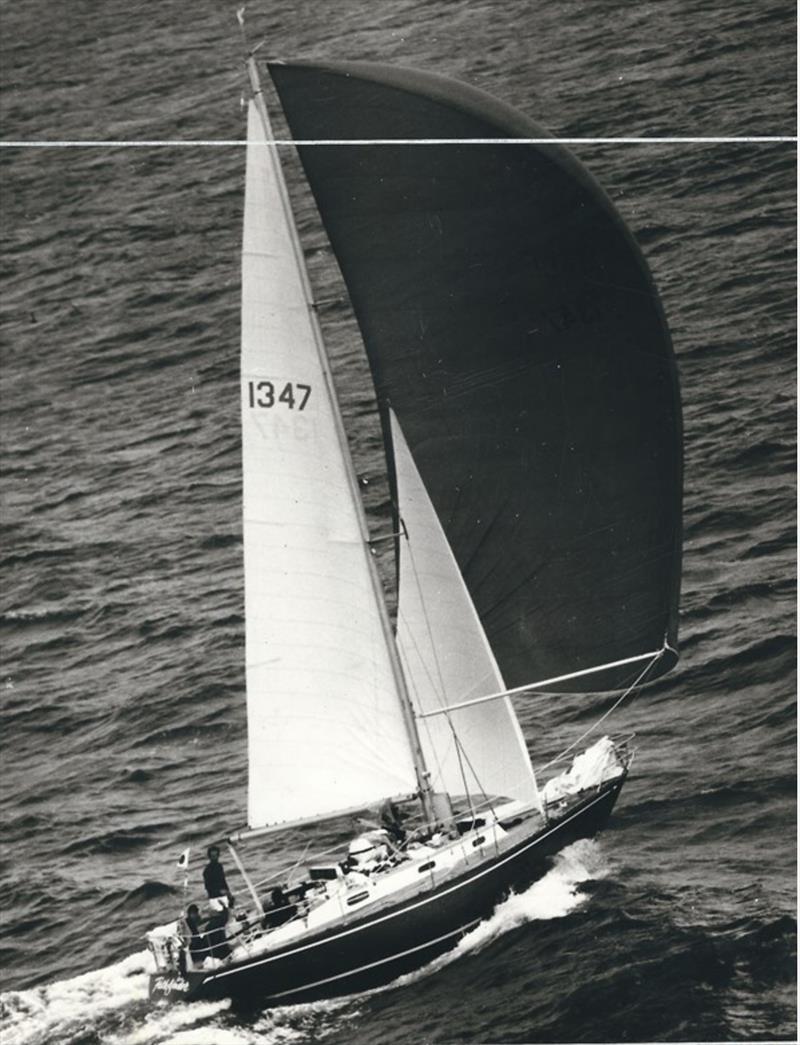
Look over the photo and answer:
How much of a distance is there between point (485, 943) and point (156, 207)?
2150cm

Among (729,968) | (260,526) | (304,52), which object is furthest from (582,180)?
(304,52)

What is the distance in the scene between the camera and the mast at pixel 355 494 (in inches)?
822

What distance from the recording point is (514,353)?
21516mm

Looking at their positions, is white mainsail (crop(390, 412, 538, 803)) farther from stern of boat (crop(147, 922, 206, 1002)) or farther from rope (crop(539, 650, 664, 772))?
stern of boat (crop(147, 922, 206, 1002))

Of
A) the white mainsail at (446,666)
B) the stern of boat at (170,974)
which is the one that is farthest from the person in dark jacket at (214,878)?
the white mainsail at (446,666)

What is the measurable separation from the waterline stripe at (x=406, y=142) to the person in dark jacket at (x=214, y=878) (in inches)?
329

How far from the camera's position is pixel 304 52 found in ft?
118

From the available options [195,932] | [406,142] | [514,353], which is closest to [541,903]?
[195,932]

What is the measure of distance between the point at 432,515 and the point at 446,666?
1.89m

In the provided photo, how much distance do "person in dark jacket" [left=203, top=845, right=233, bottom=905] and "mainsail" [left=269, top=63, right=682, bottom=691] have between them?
418cm

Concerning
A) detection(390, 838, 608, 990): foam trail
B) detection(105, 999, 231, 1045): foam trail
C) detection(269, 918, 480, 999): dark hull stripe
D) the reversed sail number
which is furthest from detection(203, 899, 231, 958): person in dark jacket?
the reversed sail number

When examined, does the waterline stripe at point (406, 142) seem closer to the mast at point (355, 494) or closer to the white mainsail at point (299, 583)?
the mast at point (355, 494)

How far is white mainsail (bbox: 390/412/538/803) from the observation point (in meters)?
22.2

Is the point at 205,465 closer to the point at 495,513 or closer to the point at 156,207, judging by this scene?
the point at 156,207
